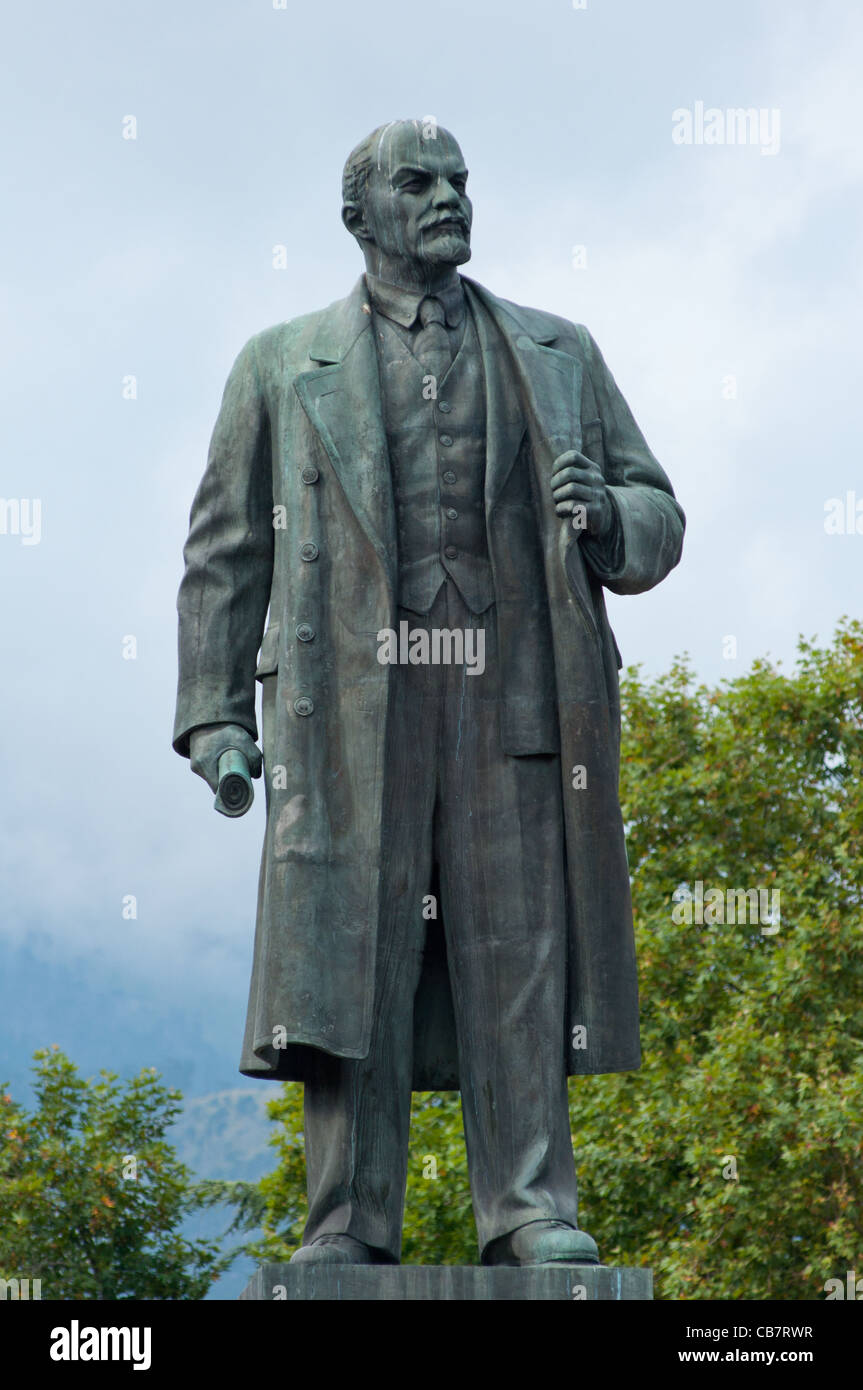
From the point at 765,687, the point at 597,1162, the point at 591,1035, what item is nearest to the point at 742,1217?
the point at 597,1162

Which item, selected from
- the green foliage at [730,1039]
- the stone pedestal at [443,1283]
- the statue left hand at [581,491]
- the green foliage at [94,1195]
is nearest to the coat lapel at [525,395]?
the statue left hand at [581,491]

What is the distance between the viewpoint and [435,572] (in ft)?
29.6

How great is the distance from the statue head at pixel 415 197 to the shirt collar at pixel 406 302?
0.18 feet

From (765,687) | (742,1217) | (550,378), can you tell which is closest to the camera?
(550,378)

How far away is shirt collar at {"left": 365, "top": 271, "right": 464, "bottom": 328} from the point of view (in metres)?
9.41

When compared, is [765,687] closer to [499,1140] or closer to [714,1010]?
[714,1010]

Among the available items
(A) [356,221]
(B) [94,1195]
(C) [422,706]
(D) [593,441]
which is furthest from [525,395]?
(B) [94,1195]

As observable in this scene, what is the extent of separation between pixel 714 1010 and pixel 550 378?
75.2ft

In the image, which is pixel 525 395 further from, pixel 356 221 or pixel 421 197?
pixel 356 221

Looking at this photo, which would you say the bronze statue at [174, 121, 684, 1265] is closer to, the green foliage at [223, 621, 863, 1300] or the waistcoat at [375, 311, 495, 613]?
the waistcoat at [375, 311, 495, 613]

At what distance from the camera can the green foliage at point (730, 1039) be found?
27.2 m

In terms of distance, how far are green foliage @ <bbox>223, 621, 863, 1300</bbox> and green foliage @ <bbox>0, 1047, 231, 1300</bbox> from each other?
162 cm

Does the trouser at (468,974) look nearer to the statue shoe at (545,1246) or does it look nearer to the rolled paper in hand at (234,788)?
the statue shoe at (545,1246)
